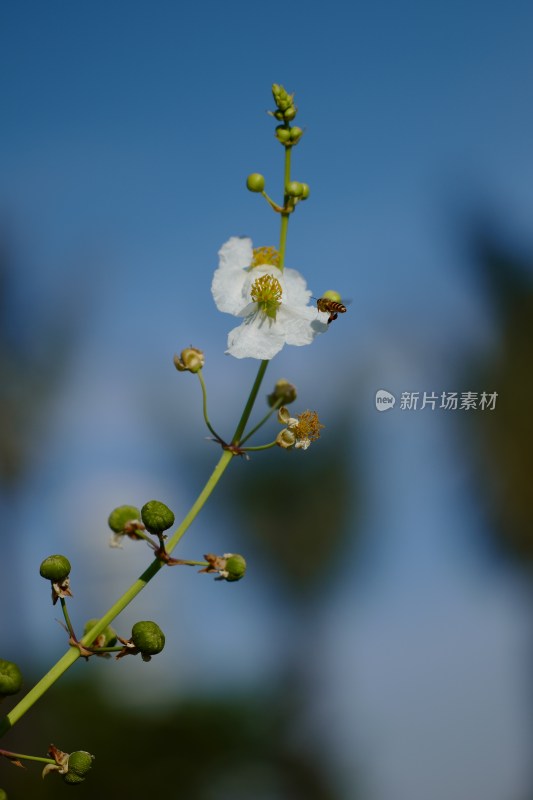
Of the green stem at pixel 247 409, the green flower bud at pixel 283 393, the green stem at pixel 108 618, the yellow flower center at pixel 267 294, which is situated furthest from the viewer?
the yellow flower center at pixel 267 294

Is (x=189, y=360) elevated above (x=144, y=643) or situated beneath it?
elevated above

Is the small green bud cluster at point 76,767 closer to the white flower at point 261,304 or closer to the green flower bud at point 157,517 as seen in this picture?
the green flower bud at point 157,517

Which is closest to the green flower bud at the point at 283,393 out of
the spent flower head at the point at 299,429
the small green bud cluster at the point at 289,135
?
the spent flower head at the point at 299,429

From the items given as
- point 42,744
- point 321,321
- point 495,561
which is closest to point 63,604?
point 321,321

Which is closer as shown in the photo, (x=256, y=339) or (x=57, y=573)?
(x=57, y=573)

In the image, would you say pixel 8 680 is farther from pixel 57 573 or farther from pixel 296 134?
pixel 296 134

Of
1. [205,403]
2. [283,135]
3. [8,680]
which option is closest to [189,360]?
[205,403]

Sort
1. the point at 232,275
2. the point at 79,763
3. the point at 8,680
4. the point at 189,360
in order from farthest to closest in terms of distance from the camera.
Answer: the point at 232,275 < the point at 189,360 < the point at 79,763 < the point at 8,680
